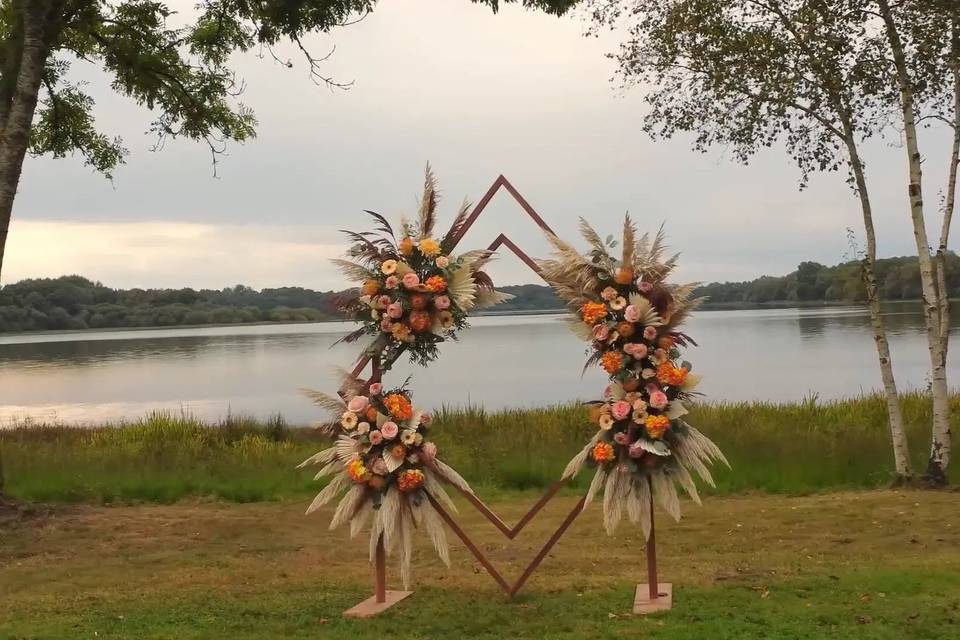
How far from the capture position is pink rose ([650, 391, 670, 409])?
250 inches

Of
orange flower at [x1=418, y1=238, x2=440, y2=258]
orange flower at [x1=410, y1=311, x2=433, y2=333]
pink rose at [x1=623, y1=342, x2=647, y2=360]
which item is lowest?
pink rose at [x1=623, y1=342, x2=647, y2=360]

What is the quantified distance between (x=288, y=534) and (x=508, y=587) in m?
3.70

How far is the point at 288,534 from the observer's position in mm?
9766

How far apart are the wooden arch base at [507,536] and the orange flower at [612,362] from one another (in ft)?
2.83

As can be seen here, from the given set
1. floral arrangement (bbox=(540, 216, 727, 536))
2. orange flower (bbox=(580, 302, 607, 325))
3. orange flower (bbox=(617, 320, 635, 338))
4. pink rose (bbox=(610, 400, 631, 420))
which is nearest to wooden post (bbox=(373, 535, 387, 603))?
floral arrangement (bbox=(540, 216, 727, 536))

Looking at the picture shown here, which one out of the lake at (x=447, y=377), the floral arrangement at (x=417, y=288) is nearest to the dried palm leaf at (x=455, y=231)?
the floral arrangement at (x=417, y=288)

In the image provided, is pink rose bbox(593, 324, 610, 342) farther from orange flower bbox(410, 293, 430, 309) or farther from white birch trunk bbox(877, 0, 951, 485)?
white birch trunk bbox(877, 0, 951, 485)

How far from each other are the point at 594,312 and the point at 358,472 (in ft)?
6.60

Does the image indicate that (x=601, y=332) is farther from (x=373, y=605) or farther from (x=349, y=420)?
(x=373, y=605)

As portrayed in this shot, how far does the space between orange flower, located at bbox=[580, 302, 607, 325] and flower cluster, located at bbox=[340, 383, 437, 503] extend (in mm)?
1412

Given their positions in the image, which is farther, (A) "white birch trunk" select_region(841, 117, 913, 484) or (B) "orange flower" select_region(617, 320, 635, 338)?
(A) "white birch trunk" select_region(841, 117, 913, 484)

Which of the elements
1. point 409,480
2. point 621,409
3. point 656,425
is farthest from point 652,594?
point 409,480

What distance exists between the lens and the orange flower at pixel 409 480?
21.3 ft

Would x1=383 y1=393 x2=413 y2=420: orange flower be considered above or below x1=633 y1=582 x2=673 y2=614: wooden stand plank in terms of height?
above
